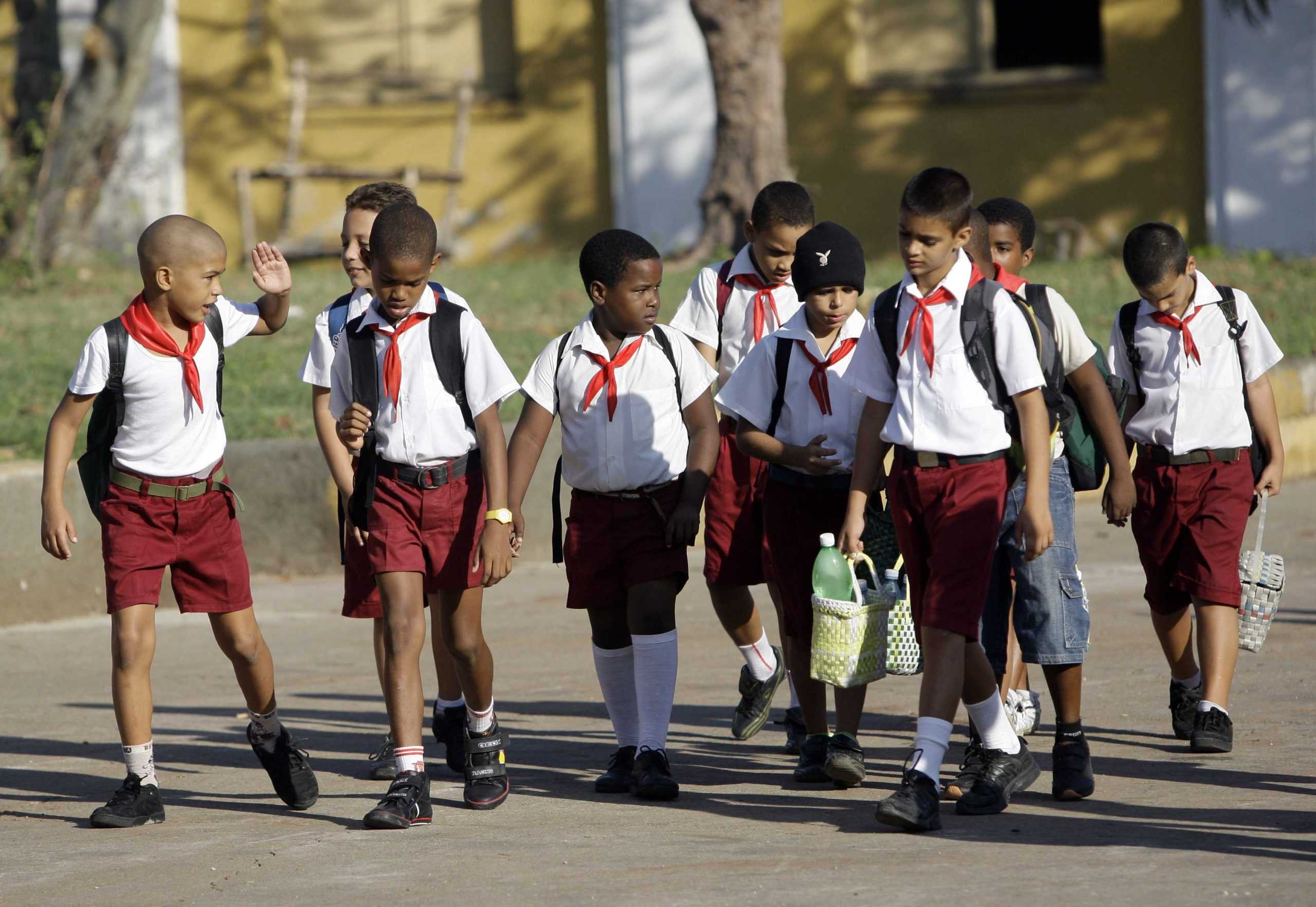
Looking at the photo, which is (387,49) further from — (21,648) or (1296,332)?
(21,648)

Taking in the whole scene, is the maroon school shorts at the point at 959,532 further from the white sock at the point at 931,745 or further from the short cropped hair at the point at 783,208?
the short cropped hair at the point at 783,208

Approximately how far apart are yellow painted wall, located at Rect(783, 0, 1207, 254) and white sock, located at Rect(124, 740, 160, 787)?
43.6ft

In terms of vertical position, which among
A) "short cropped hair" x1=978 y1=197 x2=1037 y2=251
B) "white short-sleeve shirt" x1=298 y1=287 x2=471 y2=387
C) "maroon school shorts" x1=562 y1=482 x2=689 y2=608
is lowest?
"maroon school shorts" x1=562 y1=482 x2=689 y2=608

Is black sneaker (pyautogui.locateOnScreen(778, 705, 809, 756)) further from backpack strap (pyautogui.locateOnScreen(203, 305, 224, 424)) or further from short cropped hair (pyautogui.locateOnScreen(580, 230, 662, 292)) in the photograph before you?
backpack strap (pyautogui.locateOnScreen(203, 305, 224, 424))

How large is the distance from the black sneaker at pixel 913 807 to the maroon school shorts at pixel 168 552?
6.76ft

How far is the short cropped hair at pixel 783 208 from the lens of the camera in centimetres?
616

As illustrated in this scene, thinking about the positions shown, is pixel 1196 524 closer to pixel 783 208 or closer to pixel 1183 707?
pixel 1183 707

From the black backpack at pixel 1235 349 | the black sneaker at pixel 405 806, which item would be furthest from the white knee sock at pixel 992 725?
the black sneaker at pixel 405 806

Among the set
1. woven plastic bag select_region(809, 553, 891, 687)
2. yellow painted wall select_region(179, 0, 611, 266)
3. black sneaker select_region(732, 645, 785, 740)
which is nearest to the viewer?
woven plastic bag select_region(809, 553, 891, 687)

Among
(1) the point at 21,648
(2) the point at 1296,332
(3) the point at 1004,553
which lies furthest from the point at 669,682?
(2) the point at 1296,332

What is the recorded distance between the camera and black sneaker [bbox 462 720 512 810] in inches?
215

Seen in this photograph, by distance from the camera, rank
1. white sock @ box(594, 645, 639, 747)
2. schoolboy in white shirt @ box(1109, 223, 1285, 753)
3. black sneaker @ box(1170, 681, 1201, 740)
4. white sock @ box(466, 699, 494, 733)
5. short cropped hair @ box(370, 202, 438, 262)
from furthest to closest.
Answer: black sneaker @ box(1170, 681, 1201, 740)
schoolboy in white shirt @ box(1109, 223, 1285, 753)
white sock @ box(594, 645, 639, 747)
white sock @ box(466, 699, 494, 733)
short cropped hair @ box(370, 202, 438, 262)

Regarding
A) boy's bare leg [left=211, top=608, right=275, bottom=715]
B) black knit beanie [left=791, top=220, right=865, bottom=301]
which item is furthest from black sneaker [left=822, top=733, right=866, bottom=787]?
boy's bare leg [left=211, top=608, right=275, bottom=715]

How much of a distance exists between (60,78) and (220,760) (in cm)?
1186
